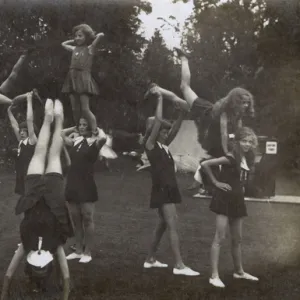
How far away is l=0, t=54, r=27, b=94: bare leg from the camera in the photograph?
4.05 m

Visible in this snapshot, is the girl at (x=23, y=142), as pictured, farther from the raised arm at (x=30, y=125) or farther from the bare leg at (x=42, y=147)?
the bare leg at (x=42, y=147)

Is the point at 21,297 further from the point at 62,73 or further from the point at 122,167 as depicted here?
the point at 62,73

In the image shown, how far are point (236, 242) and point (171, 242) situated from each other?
0.52 m

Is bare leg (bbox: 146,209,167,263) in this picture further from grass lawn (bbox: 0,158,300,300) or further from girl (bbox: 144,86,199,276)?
grass lawn (bbox: 0,158,300,300)

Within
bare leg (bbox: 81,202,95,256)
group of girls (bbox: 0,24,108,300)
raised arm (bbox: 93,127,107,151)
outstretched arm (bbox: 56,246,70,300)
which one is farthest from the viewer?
bare leg (bbox: 81,202,95,256)

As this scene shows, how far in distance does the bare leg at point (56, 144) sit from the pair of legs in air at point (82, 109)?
16 cm

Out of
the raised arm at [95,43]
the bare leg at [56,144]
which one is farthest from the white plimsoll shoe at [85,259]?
the raised arm at [95,43]

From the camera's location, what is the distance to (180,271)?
3.88 m

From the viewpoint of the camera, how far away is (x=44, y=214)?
3486 millimetres

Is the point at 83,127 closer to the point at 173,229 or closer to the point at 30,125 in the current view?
the point at 30,125

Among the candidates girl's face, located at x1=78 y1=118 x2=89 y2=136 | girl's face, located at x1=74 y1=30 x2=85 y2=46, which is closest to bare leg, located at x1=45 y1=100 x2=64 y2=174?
girl's face, located at x1=78 y1=118 x2=89 y2=136

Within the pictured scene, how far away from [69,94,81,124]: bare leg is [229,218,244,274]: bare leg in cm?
153

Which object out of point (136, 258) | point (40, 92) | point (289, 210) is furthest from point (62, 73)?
point (289, 210)

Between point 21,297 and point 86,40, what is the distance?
2.07 metres
